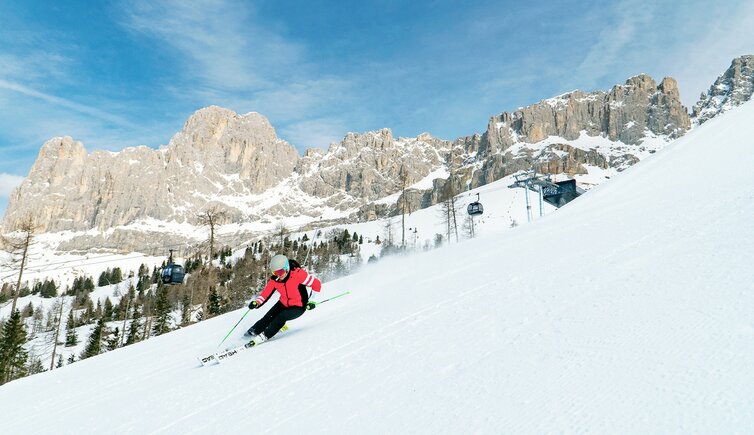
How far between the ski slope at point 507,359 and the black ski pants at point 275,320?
39 cm

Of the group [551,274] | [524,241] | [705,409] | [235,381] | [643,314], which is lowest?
[235,381]

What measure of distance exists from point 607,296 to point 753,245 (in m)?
2.26

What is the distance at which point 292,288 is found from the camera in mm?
8938

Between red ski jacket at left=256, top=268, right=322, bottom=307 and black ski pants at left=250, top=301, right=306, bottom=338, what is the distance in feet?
0.36

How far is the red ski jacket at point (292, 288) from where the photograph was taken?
8938 millimetres

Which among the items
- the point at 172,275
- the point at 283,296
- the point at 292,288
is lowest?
the point at 283,296

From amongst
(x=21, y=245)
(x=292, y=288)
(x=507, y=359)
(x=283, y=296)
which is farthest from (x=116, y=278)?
(x=507, y=359)

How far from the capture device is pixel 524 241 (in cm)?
1188

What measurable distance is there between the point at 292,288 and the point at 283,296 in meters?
0.24

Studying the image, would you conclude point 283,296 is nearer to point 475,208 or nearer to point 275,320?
point 275,320

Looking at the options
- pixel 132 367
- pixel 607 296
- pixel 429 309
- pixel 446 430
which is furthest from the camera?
pixel 132 367

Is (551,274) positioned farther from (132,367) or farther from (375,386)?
(132,367)

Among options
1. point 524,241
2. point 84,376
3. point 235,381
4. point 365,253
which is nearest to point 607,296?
point 235,381

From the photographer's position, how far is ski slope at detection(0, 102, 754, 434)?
10.1 feet
